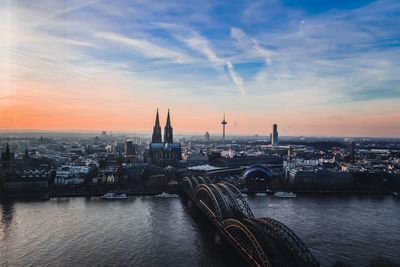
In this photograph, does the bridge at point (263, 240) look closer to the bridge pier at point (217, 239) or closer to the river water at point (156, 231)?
the bridge pier at point (217, 239)

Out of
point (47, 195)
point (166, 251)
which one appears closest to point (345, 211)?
point (166, 251)

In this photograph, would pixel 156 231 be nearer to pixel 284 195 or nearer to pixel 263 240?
pixel 263 240

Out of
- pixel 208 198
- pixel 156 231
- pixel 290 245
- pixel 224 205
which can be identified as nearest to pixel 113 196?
pixel 208 198

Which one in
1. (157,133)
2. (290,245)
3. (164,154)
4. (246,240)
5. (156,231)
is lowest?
(156,231)

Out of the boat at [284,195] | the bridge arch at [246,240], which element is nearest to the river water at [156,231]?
the bridge arch at [246,240]

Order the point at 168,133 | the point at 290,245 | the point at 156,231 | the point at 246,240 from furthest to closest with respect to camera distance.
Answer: the point at 168,133 → the point at 156,231 → the point at 246,240 → the point at 290,245

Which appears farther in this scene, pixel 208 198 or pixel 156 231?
pixel 208 198

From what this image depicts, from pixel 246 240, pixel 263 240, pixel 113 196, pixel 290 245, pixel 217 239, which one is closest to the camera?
pixel 290 245

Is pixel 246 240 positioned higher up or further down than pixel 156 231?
higher up
